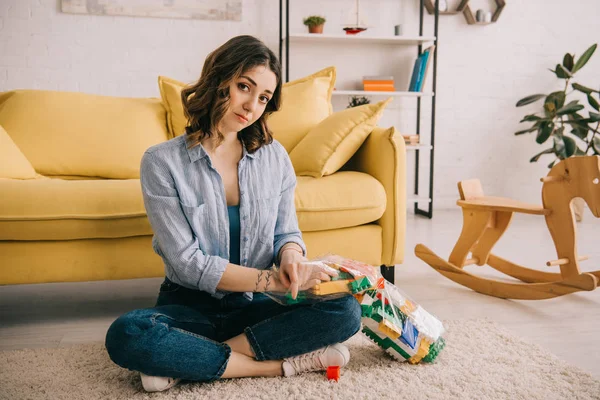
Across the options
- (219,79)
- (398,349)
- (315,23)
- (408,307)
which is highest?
(315,23)

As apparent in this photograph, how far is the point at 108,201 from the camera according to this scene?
176 centimetres

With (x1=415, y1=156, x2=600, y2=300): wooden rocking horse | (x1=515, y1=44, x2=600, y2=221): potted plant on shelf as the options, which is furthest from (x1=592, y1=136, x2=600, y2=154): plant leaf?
(x1=415, y1=156, x2=600, y2=300): wooden rocking horse

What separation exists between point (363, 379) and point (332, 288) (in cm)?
27

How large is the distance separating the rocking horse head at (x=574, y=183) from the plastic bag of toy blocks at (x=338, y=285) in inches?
39.7

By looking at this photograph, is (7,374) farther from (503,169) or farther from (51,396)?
(503,169)

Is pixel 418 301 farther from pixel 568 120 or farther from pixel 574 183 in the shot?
pixel 568 120

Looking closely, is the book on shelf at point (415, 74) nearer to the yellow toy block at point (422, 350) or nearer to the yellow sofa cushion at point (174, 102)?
the yellow sofa cushion at point (174, 102)

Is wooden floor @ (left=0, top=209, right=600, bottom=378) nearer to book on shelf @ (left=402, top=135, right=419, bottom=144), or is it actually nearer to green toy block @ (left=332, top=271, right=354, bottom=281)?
green toy block @ (left=332, top=271, right=354, bottom=281)

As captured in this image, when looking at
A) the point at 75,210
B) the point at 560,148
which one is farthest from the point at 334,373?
the point at 560,148

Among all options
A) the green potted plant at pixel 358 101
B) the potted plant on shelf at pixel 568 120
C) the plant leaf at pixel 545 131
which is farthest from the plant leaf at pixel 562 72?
the green potted plant at pixel 358 101

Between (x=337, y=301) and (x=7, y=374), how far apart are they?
865mm

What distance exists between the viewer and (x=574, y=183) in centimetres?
204

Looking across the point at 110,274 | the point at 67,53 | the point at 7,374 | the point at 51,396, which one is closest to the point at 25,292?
the point at 110,274

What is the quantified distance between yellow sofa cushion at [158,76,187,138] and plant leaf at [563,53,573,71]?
9.40 ft
